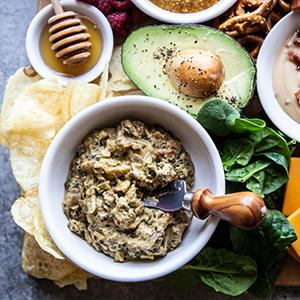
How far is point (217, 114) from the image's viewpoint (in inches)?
64.1

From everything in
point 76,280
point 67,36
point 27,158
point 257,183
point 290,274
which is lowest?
point 76,280

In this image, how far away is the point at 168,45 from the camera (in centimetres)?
170

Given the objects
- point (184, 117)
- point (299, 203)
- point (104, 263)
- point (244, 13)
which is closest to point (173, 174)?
point (184, 117)

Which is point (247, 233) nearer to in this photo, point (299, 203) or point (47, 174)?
point (299, 203)

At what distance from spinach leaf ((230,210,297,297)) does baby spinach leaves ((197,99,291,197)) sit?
0.08 metres

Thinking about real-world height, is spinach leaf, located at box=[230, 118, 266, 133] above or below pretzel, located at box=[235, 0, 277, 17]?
below

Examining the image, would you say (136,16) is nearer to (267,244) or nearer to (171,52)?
(171,52)

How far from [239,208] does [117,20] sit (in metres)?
0.66

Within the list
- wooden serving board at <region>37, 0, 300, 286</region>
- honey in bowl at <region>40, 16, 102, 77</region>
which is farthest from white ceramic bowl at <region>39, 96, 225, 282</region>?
wooden serving board at <region>37, 0, 300, 286</region>

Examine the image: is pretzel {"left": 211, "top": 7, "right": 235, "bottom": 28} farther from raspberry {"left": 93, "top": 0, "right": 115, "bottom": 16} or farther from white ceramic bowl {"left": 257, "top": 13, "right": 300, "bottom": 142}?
raspberry {"left": 93, "top": 0, "right": 115, "bottom": 16}

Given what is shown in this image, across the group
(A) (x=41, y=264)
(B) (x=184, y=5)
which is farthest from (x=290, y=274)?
(B) (x=184, y=5)

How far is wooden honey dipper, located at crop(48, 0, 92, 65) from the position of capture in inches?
68.6

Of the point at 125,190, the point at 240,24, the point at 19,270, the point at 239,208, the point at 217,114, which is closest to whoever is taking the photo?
the point at 239,208

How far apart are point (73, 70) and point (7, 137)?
0.24 meters
